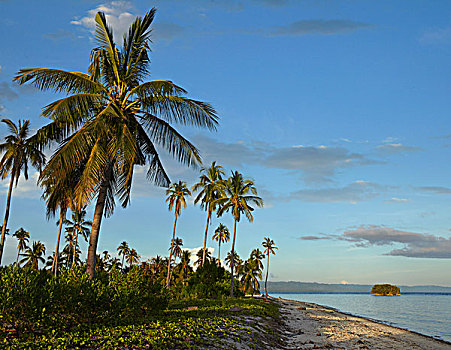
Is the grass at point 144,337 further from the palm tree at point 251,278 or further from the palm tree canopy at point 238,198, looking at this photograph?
the palm tree at point 251,278

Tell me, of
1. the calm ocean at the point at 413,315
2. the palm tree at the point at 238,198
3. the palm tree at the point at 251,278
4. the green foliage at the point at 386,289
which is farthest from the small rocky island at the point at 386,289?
the palm tree at the point at 238,198

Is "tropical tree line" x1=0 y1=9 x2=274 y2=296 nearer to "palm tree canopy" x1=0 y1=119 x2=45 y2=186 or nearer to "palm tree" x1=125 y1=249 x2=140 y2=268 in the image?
"palm tree canopy" x1=0 y1=119 x2=45 y2=186

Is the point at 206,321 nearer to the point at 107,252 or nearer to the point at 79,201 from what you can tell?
the point at 79,201

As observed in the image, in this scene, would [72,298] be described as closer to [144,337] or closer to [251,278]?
[144,337]

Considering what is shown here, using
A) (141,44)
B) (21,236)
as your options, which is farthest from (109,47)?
(21,236)

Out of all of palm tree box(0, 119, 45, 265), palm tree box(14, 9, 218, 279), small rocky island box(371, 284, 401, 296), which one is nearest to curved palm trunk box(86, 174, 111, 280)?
palm tree box(14, 9, 218, 279)

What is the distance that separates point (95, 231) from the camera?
13.9m

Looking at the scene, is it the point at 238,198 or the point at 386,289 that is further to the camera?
the point at 386,289

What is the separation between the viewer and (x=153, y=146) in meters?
16.8

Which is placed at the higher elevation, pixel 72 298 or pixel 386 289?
pixel 72 298

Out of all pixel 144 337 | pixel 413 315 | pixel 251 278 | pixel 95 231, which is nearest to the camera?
pixel 144 337

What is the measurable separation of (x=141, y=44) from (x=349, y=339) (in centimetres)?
1726

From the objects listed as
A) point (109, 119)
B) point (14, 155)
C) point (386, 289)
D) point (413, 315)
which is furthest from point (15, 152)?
point (386, 289)

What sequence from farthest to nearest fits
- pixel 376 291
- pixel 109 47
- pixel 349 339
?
pixel 376 291 < pixel 349 339 < pixel 109 47
